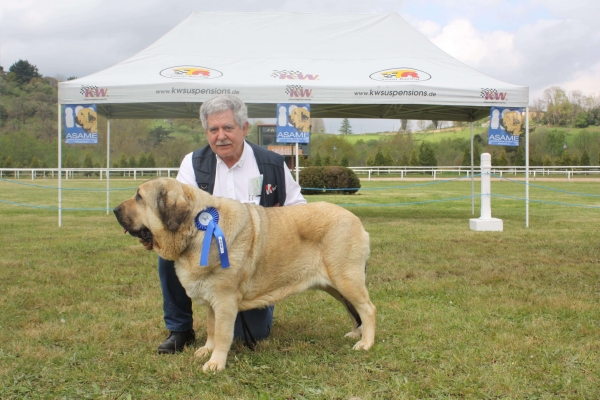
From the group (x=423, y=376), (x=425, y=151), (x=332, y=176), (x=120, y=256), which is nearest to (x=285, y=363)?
(x=423, y=376)

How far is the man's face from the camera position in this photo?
3.99m

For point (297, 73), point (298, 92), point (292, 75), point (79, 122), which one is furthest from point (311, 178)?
point (79, 122)

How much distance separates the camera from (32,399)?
310 centimetres

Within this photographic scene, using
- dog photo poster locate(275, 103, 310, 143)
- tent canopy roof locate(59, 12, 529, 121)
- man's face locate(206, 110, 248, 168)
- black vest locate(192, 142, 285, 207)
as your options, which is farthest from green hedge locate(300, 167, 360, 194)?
man's face locate(206, 110, 248, 168)

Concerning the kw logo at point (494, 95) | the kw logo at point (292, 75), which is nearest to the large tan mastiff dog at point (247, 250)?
the kw logo at point (292, 75)

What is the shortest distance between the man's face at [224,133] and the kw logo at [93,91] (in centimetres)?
782

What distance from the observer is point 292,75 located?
1169 centimetres

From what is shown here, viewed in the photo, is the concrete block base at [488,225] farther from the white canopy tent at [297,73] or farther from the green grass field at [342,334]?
the white canopy tent at [297,73]

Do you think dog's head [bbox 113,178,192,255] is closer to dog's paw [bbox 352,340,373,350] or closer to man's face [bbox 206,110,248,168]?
man's face [bbox 206,110,248,168]

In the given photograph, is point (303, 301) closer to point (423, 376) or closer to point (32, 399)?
point (423, 376)

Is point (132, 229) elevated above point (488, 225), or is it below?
above

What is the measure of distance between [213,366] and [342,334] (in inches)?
53.9

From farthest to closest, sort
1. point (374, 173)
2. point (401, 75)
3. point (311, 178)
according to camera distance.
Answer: point (374, 173)
point (311, 178)
point (401, 75)

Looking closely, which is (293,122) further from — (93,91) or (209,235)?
(209,235)
